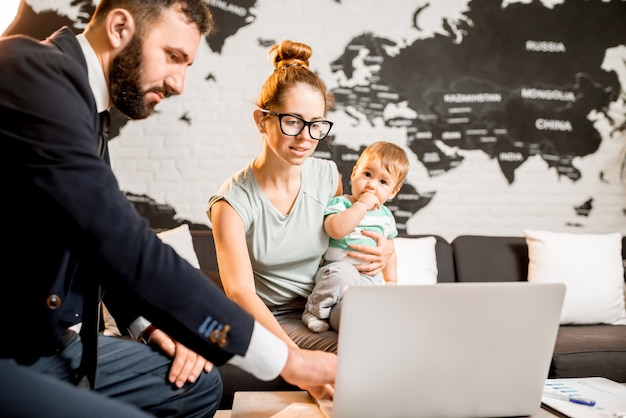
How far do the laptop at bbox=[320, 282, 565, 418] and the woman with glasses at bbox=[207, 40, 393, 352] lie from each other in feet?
1.96

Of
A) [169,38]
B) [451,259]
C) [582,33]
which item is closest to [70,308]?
[169,38]

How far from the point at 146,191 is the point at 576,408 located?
2.72 meters

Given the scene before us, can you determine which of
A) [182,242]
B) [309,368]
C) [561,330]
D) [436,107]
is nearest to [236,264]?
[309,368]

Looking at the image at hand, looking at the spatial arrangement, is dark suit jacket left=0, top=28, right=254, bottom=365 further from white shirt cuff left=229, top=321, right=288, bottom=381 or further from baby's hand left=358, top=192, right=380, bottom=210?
baby's hand left=358, top=192, right=380, bottom=210

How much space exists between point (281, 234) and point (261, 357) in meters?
0.91

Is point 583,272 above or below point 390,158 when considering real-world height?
below

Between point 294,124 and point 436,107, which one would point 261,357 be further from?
point 436,107

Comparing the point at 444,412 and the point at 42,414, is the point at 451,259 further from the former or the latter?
the point at 42,414

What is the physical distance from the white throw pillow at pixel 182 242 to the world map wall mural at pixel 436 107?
739mm

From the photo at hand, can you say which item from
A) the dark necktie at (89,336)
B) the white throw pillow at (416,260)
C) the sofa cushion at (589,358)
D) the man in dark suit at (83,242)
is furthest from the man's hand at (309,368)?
the white throw pillow at (416,260)

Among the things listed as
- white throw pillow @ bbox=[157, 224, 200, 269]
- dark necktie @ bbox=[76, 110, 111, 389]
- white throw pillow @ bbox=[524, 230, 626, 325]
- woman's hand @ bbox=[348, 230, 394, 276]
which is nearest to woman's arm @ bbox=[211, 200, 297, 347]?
woman's hand @ bbox=[348, 230, 394, 276]

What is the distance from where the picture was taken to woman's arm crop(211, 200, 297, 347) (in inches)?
64.7

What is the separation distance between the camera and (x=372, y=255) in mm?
2033

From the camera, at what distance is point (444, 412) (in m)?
1.19
